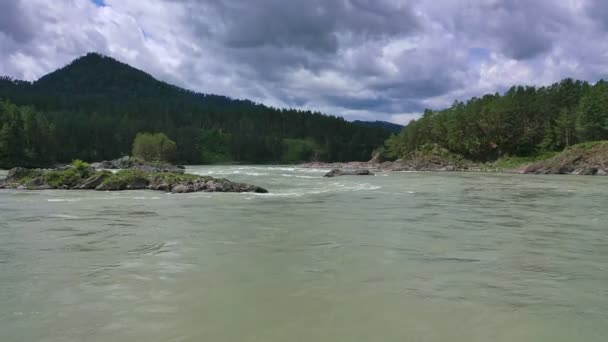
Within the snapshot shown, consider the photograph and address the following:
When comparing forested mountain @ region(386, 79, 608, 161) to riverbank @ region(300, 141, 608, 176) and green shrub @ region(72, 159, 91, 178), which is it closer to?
riverbank @ region(300, 141, 608, 176)

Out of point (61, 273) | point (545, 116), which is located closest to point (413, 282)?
point (61, 273)

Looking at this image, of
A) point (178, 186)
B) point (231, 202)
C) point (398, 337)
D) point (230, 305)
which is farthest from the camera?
point (178, 186)

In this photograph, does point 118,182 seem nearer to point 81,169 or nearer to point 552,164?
point 81,169

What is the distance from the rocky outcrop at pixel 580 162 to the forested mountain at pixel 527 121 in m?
12.2

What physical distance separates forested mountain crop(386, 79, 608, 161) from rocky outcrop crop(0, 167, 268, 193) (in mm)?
77318

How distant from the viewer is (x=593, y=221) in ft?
67.4

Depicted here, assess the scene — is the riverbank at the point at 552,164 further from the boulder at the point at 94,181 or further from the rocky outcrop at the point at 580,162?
the boulder at the point at 94,181

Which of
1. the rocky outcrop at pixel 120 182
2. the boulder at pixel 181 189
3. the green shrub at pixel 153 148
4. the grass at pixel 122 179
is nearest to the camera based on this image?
the boulder at pixel 181 189

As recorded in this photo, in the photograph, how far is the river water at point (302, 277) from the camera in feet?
25.8

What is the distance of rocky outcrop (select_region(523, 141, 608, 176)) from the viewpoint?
225 ft

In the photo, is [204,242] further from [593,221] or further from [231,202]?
[593,221]

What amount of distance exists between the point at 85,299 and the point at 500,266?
10298 millimetres

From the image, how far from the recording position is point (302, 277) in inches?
439

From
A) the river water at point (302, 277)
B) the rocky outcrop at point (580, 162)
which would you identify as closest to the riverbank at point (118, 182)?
the river water at point (302, 277)
